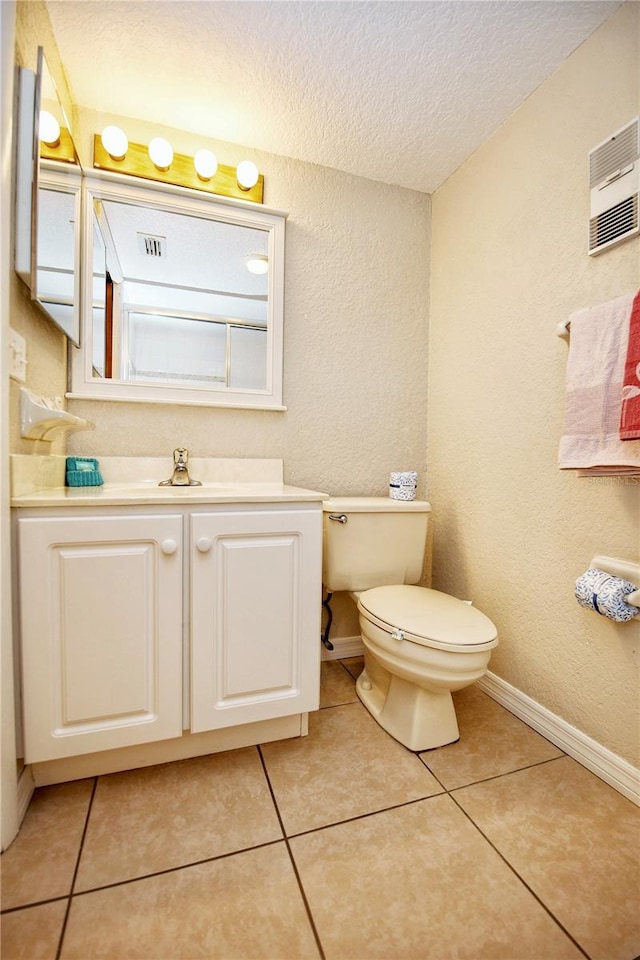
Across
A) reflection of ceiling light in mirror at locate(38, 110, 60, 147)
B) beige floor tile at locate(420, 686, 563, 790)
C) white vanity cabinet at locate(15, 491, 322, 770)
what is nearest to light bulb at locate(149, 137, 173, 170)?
reflection of ceiling light in mirror at locate(38, 110, 60, 147)

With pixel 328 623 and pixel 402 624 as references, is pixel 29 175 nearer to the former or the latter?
pixel 402 624

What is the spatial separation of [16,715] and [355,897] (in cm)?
87

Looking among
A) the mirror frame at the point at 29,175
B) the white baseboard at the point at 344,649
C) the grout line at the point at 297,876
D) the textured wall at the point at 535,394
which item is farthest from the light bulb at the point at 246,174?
the grout line at the point at 297,876

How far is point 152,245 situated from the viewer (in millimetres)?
1609

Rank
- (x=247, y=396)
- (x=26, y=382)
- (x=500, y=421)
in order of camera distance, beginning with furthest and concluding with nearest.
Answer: (x=247, y=396)
(x=500, y=421)
(x=26, y=382)

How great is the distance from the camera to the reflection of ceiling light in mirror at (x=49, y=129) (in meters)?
1.12

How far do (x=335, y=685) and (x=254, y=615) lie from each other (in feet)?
2.32

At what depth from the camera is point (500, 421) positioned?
1.59 m

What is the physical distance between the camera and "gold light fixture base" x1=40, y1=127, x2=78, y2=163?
1.17 metres

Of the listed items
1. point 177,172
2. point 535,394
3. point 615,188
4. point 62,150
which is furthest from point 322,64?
point 535,394

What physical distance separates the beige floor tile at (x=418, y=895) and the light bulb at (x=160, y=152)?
220 centimetres


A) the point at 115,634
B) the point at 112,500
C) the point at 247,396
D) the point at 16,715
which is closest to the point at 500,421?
the point at 247,396

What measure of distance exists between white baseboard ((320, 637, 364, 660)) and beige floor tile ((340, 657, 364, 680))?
0.06 feet

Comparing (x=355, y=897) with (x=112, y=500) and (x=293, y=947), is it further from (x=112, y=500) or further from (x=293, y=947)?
(x=112, y=500)
